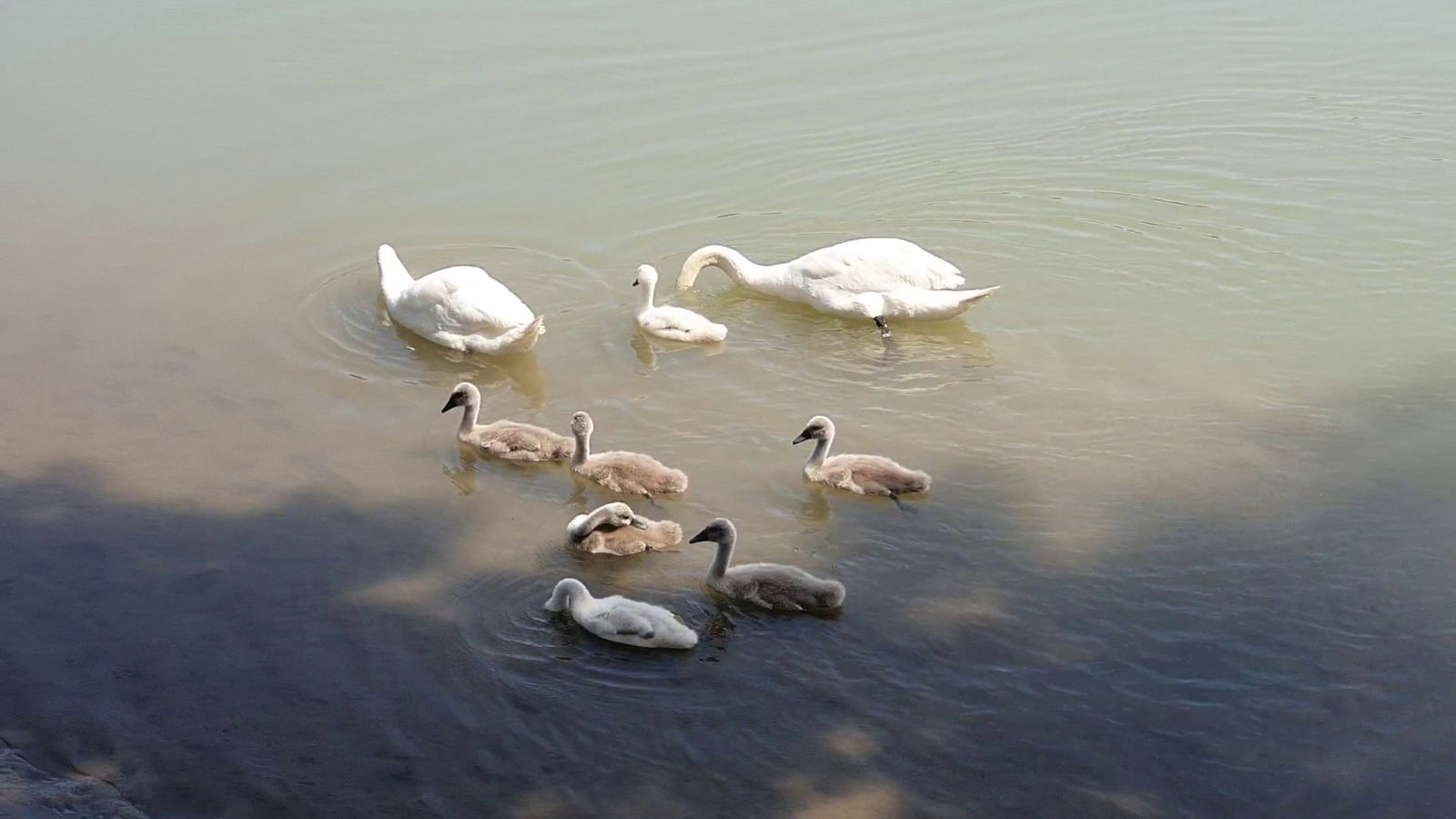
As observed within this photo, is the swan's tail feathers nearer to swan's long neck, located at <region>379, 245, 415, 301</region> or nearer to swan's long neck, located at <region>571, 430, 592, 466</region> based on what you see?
swan's long neck, located at <region>571, 430, 592, 466</region>

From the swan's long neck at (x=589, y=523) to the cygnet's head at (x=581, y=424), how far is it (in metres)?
0.97

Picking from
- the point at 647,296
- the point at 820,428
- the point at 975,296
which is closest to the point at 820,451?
the point at 820,428

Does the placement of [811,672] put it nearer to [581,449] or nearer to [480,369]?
[581,449]

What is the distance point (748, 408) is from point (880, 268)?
1.88m

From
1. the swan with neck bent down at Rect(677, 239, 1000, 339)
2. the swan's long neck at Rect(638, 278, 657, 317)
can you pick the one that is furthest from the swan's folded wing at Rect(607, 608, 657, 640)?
the swan with neck bent down at Rect(677, 239, 1000, 339)

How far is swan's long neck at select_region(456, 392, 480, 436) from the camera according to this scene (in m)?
9.89

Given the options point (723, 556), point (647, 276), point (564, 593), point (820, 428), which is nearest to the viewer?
point (564, 593)

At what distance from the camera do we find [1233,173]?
13805 millimetres

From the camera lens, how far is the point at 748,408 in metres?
10.4

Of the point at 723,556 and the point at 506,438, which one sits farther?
the point at 506,438

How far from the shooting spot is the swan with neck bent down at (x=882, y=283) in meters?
11.4

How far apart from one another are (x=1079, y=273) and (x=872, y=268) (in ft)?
6.12

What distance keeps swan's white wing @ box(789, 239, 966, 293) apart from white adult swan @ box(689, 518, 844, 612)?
3817 millimetres

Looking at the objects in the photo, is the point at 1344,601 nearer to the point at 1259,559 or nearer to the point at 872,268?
the point at 1259,559
